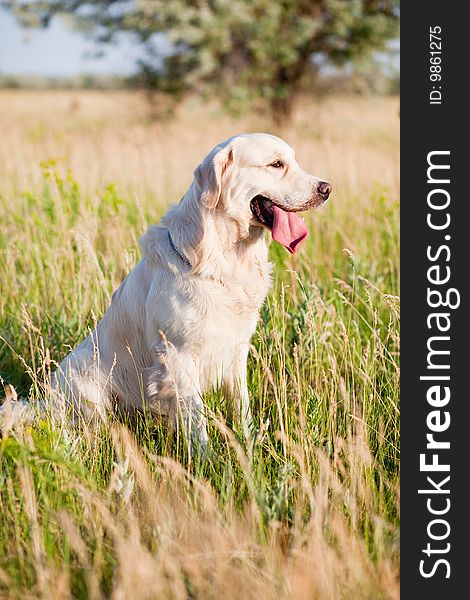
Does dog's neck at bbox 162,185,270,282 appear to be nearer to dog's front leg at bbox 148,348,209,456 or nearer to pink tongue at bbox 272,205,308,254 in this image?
pink tongue at bbox 272,205,308,254

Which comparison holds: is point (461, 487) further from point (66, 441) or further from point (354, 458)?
point (66, 441)

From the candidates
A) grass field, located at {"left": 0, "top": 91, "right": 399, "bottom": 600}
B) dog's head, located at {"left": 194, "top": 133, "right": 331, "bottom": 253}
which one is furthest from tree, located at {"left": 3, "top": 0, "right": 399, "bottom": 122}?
dog's head, located at {"left": 194, "top": 133, "right": 331, "bottom": 253}

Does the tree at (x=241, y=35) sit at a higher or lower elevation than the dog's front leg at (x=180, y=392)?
higher

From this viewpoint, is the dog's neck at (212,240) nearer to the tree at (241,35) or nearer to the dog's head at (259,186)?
the dog's head at (259,186)

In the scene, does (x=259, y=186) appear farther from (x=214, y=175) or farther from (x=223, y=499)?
(x=223, y=499)

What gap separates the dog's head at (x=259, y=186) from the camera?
2.75 m

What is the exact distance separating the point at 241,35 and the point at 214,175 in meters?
9.97

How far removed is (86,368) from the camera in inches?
117

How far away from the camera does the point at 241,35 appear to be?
38.5 ft

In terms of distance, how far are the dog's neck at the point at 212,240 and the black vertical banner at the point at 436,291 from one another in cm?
67

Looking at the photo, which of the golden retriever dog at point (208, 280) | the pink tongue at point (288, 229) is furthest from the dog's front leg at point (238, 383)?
the pink tongue at point (288, 229)

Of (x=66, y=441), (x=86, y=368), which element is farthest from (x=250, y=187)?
(x=66, y=441)

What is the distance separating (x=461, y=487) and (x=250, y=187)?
56.8 inches

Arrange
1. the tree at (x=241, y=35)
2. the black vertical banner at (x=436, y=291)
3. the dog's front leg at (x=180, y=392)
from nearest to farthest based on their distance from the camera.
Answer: the black vertical banner at (x=436, y=291) → the dog's front leg at (x=180, y=392) → the tree at (x=241, y=35)
